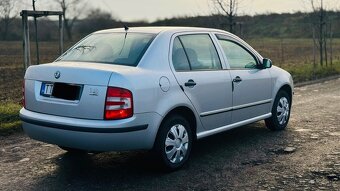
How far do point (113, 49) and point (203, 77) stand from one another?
1112 millimetres

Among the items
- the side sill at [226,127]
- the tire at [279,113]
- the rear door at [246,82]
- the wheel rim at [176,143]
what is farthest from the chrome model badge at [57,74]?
the tire at [279,113]

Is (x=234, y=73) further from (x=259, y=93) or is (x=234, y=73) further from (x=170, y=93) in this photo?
(x=170, y=93)

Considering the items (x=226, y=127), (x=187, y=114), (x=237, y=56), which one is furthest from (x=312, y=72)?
(x=187, y=114)

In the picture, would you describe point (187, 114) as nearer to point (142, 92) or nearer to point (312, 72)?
point (142, 92)

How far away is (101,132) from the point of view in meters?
4.67

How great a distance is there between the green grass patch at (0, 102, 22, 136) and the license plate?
8.52 feet

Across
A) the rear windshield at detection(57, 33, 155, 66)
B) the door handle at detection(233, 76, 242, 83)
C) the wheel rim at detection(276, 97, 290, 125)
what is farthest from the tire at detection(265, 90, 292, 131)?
the rear windshield at detection(57, 33, 155, 66)

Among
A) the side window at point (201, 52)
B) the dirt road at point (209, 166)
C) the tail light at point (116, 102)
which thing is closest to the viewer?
the tail light at point (116, 102)

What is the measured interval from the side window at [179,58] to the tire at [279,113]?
2231mm

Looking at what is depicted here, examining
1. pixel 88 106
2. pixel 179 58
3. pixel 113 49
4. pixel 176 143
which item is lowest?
pixel 176 143

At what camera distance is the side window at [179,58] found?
5445 millimetres

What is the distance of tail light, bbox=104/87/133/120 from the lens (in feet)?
15.4

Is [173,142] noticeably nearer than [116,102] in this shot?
No

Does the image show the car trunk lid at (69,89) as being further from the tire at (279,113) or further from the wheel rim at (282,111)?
the wheel rim at (282,111)
